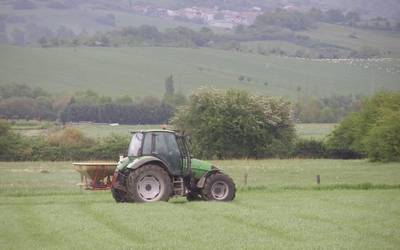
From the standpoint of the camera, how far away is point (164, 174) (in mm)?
25797

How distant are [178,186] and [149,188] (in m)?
0.98

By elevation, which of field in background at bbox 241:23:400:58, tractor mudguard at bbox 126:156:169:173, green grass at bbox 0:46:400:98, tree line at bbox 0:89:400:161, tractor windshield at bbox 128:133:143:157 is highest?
field in background at bbox 241:23:400:58

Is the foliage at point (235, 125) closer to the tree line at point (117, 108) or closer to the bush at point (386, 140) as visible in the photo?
the bush at point (386, 140)

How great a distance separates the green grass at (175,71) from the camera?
126062 millimetres

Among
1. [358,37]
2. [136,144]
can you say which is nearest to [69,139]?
[136,144]

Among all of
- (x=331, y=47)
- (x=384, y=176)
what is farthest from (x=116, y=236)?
(x=331, y=47)

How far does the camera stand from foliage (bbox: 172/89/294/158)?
6944cm

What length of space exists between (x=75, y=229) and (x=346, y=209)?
7.39 m

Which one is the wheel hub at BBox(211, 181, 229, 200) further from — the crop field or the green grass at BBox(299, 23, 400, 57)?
the green grass at BBox(299, 23, 400, 57)

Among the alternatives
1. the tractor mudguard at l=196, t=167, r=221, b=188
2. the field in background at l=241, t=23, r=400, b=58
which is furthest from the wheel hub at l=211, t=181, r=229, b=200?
the field in background at l=241, t=23, r=400, b=58

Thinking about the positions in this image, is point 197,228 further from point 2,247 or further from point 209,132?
point 209,132

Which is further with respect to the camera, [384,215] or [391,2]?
[391,2]

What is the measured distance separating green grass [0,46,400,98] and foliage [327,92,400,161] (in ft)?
149

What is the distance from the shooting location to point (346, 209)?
23.2 m
